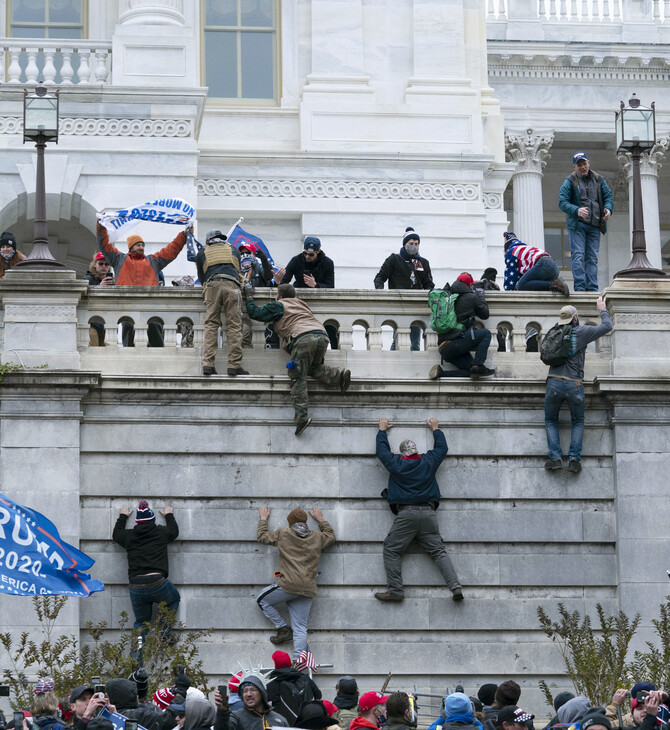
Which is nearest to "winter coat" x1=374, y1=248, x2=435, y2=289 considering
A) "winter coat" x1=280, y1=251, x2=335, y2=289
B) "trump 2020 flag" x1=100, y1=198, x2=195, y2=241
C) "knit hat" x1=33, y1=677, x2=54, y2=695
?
"winter coat" x1=280, y1=251, x2=335, y2=289

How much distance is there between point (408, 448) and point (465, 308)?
2157 mm

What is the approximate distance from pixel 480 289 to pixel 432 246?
30.3 ft

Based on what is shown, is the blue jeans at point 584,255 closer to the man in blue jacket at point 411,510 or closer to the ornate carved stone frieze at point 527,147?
the man in blue jacket at point 411,510

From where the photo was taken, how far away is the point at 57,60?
37.6 meters

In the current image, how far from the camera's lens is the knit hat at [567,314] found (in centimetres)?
2838

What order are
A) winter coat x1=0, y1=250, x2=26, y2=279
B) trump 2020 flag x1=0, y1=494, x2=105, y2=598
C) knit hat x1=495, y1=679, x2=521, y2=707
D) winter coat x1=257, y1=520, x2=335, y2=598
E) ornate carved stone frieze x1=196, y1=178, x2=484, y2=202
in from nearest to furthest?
1. knit hat x1=495, y1=679, x2=521, y2=707
2. trump 2020 flag x1=0, y1=494, x2=105, y2=598
3. winter coat x1=257, y1=520, x2=335, y2=598
4. winter coat x1=0, y1=250, x2=26, y2=279
5. ornate carved stone frieze x1=196, y1=178, x2=484, y2=202

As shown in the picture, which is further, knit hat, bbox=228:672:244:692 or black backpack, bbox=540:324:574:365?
black backpack, bbox=540:324:574:365

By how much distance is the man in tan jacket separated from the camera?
27406 mm

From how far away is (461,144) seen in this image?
129 ft

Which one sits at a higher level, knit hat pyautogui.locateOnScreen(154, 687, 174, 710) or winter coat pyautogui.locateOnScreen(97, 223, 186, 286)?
winter coat pyautogui.locateOnScreen(97, 223, 186, 286)

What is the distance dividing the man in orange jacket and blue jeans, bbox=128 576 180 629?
3622 mm

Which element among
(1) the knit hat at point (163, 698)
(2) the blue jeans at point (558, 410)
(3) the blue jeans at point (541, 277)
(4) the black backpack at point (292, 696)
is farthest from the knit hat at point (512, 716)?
(3) the blue jeans at point (541, 277)

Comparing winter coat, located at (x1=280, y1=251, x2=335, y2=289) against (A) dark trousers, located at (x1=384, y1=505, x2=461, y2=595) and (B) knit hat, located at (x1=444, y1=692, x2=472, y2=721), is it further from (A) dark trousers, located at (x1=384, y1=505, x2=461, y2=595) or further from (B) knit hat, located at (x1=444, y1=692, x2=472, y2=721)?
(B) knit hat, located at (x1=444, y1=692, x2=472, y2=721)

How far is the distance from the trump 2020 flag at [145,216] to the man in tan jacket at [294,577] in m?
7.19
